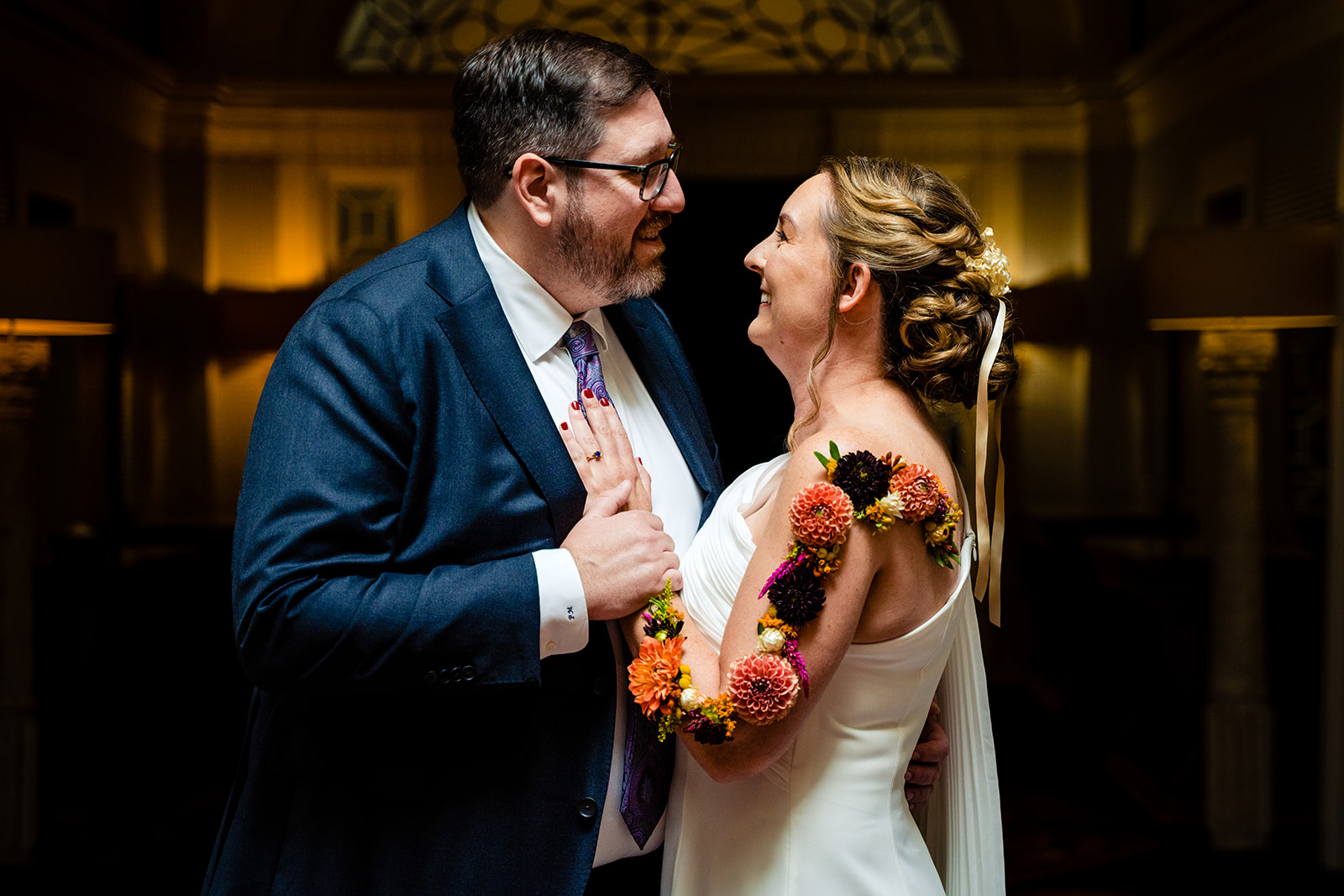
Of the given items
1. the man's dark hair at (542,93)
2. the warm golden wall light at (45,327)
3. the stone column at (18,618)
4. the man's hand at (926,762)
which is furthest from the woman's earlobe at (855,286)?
the stone column at (18,618)

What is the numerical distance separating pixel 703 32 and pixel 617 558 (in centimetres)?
528

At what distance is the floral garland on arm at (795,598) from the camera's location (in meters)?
1.50

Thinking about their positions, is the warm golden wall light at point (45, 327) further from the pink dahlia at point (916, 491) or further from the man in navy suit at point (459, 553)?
the pink dahlia at point (916, 491)

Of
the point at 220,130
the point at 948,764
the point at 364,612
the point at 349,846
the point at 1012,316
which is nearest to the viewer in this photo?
the point at 364,612

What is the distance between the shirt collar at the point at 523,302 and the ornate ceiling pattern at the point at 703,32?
14.9 feet

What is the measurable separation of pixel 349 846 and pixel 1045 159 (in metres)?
5.74

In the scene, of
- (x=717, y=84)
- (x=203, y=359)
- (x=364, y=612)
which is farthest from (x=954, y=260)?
(x=203, y=359)

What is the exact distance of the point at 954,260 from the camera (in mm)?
1672

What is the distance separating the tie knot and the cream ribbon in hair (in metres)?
0.64

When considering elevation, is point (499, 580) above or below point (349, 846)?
above

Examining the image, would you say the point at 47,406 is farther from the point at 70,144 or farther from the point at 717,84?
the point at 717,84

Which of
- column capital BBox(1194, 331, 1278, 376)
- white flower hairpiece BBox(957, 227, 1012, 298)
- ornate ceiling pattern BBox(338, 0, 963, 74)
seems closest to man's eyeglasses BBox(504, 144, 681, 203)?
white flower hairpiece BBox(957, 227, 1012, 298)

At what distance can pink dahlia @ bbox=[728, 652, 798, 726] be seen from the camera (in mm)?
1491

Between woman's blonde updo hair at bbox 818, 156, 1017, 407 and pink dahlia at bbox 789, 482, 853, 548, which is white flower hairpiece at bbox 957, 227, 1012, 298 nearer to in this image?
woman's blonde updo hair at bbox 818, 156, 1017, 407
